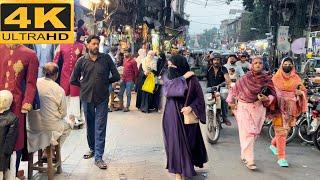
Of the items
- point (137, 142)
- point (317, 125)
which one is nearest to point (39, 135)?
point (137, 142)

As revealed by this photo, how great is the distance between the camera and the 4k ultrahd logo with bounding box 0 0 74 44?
445cm

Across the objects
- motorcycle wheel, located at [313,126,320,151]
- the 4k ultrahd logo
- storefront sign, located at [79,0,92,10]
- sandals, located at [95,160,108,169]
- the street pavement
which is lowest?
the street pavement

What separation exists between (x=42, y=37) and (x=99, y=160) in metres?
3.02

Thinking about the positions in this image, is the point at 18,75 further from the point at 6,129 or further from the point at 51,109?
the point at 51,109

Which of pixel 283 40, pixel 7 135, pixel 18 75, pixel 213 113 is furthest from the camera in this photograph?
pixel 283 40

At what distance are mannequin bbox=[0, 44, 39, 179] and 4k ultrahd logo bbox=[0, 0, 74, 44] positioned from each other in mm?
1063

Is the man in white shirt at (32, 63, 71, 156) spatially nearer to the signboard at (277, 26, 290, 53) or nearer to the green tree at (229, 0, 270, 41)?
the signboard at (277, 26, 290, 53)

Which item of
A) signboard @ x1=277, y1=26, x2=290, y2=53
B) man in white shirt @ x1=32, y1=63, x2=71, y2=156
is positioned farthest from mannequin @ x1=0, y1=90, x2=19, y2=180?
signboard @ x1=277, y1=26, x2=290, y2=53

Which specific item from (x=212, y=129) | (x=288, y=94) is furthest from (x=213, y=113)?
(x=288, y=94)

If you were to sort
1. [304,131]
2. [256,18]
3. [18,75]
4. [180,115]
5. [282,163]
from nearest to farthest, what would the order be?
[18,75], [180,115], [282,163], [304,131], [256,18]

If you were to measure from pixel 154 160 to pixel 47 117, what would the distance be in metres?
2.13

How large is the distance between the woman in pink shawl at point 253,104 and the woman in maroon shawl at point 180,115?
3.68ft

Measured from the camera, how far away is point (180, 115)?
252 inches

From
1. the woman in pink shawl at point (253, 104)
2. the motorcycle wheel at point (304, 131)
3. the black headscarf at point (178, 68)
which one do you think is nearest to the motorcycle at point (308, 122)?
the motorcycle wheel at point (304, 131)
